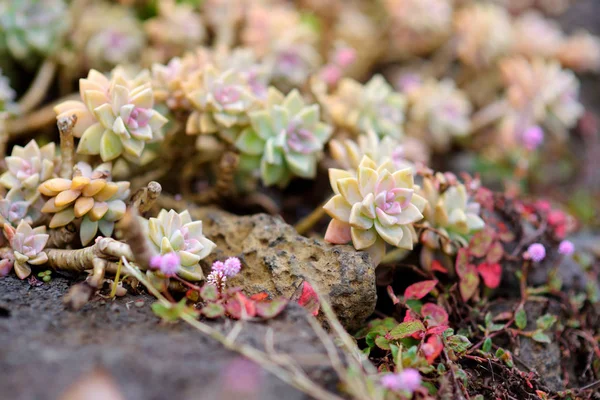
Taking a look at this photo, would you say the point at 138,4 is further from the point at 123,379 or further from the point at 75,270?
the point at 123,379

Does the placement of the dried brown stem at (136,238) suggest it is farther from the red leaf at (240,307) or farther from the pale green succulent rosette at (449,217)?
the pale green succulent rosette at (449,217)

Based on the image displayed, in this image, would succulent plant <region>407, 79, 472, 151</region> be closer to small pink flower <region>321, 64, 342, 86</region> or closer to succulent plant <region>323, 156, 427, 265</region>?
small pink flower <region>321, 64, 342, 86</region>

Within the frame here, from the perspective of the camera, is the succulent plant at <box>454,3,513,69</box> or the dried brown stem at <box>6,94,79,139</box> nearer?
the dried brown stem at <box>6,94,79,139</box>

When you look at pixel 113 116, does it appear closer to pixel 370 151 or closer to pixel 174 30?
pixel 370 151

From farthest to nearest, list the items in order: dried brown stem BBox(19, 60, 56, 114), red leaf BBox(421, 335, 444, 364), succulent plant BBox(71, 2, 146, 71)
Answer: succulent plant BBox(71, 2, 146, 71), dried brown stem BBox(19, 60, 56, 114), red leaf BBox(421, 335, 444, 364)

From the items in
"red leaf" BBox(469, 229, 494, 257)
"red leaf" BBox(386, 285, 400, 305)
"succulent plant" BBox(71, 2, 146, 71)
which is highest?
"succulent plant" BBox(71, 2, 146, 71)

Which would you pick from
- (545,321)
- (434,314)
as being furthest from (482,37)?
(434,314)

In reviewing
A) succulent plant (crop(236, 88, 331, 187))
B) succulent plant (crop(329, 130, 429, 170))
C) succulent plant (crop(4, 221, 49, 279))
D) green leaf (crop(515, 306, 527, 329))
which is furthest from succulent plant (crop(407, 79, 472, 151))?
succulent plant (crop(4, 221, 49, 279))

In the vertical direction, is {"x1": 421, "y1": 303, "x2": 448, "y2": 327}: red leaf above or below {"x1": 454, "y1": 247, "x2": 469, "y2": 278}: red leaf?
below
